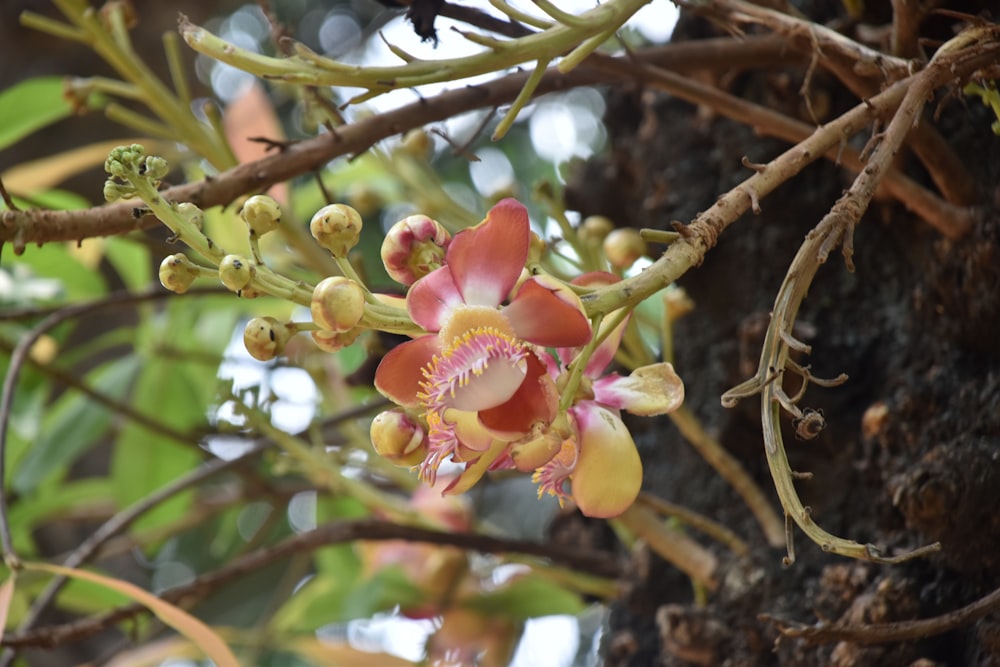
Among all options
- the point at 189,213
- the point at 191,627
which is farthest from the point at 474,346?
the point at 191,627

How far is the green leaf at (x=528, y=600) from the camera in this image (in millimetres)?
804

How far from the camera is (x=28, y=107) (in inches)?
32.3

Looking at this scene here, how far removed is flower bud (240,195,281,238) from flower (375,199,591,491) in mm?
54

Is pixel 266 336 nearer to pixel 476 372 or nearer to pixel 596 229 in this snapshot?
pixel 476 372

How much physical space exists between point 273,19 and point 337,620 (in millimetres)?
522

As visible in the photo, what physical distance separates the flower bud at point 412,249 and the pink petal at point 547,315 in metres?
0.04

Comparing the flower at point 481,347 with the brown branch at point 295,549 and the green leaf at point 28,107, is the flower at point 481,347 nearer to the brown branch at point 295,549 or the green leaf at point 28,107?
the brown branch at point 295,549

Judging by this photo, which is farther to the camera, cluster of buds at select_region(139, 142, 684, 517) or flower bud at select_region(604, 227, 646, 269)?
flower bud at select_region(604, 227, 646, 269)

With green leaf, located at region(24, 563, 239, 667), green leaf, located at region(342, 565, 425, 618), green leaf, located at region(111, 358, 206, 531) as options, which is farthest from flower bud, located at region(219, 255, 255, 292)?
green leaf, located at region(111, 358, 206, 531)

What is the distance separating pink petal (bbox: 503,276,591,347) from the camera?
332 millimetres

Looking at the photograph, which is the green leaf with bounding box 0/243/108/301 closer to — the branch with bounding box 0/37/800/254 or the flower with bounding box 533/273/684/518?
the branch with bounding box 0/37/800/254

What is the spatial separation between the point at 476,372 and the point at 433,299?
3 centimetres

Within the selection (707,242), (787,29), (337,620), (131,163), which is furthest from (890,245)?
(337,620)

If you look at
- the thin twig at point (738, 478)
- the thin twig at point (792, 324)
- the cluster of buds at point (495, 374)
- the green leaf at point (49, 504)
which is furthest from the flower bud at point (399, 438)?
the green leaf at point (49, 504)
